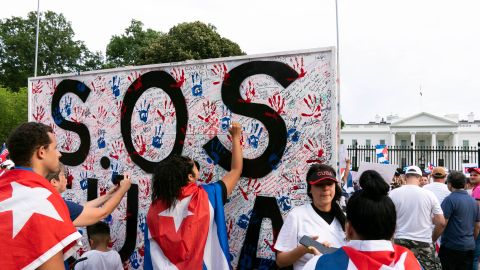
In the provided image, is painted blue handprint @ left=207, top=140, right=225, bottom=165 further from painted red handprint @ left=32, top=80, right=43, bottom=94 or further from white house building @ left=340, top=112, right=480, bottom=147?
white house building @ left=340, top=112, right=480, bottom=147

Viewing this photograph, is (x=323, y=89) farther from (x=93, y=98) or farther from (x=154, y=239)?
(x=93, y=98)

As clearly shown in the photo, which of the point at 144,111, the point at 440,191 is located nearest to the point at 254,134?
the point at 144,111

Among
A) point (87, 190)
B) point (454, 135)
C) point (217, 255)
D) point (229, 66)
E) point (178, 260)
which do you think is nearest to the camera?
point (178, 260)

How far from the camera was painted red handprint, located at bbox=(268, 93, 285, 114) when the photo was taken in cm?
309

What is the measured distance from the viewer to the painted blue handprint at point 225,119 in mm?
3312

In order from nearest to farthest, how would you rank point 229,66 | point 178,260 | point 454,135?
point 178,260, point 229,66, point 454,135

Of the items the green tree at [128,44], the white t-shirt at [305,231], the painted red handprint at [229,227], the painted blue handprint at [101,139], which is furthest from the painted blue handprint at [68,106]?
the green tree at [128,44]

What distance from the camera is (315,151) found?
2.95 metres

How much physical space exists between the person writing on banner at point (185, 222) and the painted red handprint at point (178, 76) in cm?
81

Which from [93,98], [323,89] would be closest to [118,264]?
[93,98]

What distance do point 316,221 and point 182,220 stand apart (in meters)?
0.93

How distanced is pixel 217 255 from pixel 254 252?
0.30 metres

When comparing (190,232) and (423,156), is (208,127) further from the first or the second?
(423,156)

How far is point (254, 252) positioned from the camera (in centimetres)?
313
